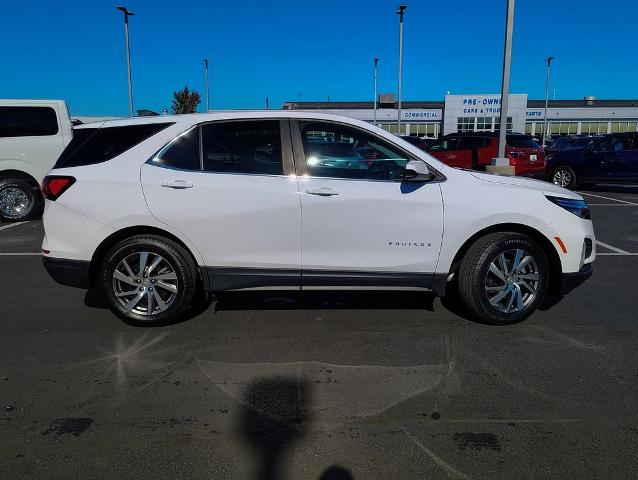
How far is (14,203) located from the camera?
10758 millimetres

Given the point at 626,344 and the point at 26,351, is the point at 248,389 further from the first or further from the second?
the point at 626,344

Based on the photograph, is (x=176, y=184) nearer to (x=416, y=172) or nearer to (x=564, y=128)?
(x=416, y=172)

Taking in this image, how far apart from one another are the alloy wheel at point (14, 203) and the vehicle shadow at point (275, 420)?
29.9 ft

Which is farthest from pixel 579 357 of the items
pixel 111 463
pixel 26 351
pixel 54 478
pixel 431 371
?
pixel 26 351

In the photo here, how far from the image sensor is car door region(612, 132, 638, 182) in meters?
15.5

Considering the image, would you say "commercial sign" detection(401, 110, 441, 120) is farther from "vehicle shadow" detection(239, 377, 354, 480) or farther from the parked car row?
"vehicle shadow" detection(239, 377, 354, 480)

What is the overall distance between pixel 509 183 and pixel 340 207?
1482 millimetres

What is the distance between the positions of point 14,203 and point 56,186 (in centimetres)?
733

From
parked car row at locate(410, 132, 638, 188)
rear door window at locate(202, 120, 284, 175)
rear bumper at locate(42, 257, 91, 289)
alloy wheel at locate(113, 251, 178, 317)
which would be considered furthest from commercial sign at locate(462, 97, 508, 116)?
rear bumper at locate(42, 257, 91, 289)

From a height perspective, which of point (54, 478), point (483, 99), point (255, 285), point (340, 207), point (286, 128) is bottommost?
point (54, 478)

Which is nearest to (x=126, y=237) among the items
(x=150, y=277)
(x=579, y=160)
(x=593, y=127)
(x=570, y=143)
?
(x=150, y=277)

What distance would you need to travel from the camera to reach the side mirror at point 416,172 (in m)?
4.27

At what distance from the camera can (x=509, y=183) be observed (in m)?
4.62

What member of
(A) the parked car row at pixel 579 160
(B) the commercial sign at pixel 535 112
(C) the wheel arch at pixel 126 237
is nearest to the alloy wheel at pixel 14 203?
(C) the wheel arch at pixel 126 237
